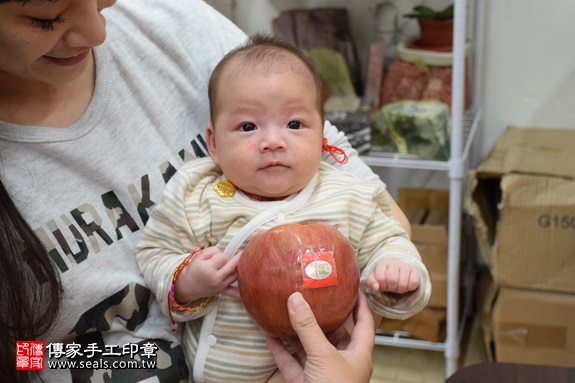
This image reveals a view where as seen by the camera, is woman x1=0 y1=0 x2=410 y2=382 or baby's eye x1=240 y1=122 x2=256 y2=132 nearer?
woman x1=0 y1=0 x2=410 y2=382

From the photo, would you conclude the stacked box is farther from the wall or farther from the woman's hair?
the woman's hair

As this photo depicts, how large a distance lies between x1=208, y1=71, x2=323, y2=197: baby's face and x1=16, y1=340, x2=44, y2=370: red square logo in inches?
15.0

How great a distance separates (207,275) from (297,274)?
0.14 metres

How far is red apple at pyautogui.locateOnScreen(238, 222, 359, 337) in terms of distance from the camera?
0.98 m

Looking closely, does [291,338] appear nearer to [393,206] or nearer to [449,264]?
[393,206]

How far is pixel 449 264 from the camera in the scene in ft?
7.29

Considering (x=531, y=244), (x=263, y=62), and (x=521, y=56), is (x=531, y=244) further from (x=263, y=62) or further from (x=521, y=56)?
(x=263, y=62)

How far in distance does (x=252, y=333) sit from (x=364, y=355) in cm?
20

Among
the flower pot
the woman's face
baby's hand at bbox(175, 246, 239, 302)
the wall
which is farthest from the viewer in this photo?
the wall

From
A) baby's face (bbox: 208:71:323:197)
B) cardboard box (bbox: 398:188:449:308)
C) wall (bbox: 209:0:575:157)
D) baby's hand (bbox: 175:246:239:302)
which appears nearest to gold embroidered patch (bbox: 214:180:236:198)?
baby's face (bbox: 208:71:323:197)

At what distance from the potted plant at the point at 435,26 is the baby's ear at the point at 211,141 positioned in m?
1.16

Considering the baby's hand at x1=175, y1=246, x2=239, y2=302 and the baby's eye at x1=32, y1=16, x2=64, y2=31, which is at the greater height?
the baby's eye at x1=32, y1=16, x2=64, y2=31

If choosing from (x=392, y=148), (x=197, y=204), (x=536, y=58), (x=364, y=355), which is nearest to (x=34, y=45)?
(x=197, y=204)

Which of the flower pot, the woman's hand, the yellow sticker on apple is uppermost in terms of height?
the yellow sticker on apple
